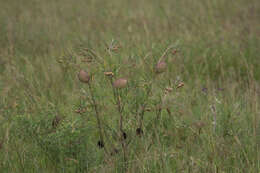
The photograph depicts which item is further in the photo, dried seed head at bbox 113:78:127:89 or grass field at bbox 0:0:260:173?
grass field at bbox 0:0:260:173

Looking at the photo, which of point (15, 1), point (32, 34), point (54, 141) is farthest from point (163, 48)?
point (15, 1)

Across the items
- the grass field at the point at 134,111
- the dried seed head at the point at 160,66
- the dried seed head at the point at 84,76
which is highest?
the dried seed head at the point at 160,66

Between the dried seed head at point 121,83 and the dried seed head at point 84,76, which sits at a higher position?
the dried seed head at point 84,76

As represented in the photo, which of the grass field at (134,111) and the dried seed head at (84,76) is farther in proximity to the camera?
the grass field at (134,111)

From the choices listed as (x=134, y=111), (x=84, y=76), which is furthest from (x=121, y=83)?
(x=134, y=111)

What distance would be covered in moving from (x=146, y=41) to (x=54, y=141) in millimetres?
2335

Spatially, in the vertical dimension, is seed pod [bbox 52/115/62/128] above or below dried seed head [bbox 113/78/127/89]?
below

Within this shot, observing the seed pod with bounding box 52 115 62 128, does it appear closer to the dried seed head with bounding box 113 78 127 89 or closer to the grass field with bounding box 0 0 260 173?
the grass field with bounding box 0 0 260 173

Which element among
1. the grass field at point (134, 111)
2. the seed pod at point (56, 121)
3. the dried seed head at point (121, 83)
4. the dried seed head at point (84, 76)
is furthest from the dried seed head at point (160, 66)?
the seed pod at point (56, 121)

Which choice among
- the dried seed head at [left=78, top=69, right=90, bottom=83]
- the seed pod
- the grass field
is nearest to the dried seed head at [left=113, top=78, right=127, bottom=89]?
the grass field

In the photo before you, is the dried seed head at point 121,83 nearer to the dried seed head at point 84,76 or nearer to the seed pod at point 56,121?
the dried seed head at point 84,76

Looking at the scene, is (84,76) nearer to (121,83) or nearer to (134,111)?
(121,83)

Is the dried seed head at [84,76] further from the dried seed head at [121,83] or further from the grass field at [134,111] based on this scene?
the dried seed head at [121,83]

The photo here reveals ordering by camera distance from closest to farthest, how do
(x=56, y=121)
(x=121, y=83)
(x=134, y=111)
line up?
(x=121, y=83)
(x=56, y=121)
(x=134, y=111)
